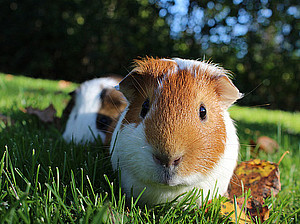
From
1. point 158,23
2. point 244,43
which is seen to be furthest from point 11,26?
point 244,43

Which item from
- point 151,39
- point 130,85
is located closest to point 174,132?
point 130,85

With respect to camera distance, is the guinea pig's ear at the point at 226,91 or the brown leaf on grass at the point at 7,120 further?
the brown leaf on grass at the point at 7,120

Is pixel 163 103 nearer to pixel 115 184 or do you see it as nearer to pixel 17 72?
pixel 115 184

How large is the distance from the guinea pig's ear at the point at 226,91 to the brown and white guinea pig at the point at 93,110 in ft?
3.57

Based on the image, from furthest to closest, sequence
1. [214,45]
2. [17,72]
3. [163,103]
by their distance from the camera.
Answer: [17,72] < [214,45] < [163,103]

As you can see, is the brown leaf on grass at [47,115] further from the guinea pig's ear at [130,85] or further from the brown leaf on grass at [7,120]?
the guinea pig's ear at [130,85]

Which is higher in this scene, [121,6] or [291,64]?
[121,6]

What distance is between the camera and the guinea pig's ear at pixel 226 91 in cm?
165

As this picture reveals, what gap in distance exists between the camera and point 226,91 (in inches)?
67.2

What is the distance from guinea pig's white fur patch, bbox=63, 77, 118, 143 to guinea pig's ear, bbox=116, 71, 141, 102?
0.84 meters

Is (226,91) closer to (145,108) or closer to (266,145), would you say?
(145,108)

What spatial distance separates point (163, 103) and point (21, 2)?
13.1 m

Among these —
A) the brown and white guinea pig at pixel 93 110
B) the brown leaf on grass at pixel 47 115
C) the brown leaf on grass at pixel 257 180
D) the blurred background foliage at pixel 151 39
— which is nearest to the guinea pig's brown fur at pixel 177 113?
the brown leaf on grass at pixel 257 180

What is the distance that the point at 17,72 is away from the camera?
12.2 metres
